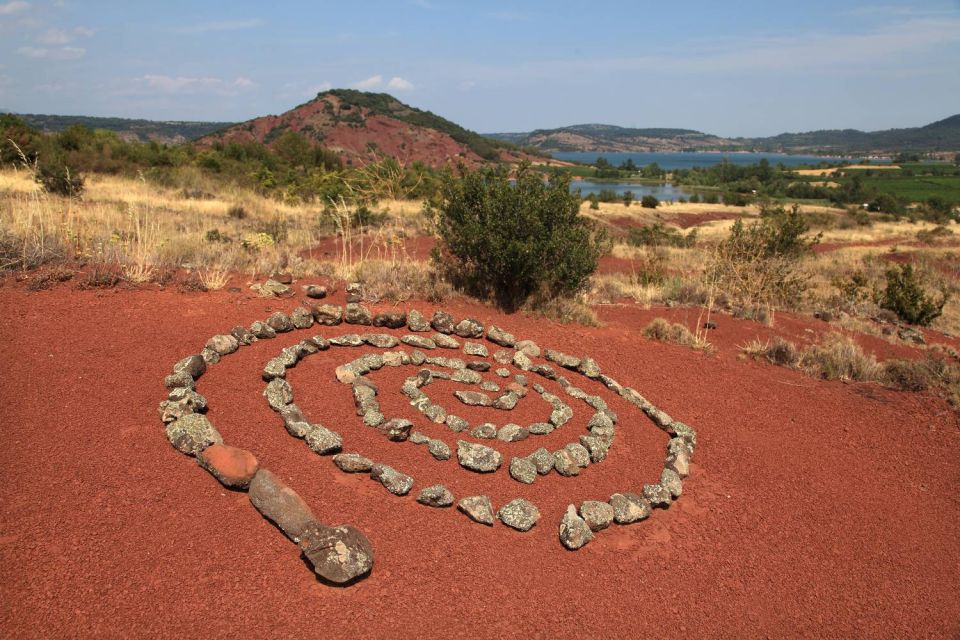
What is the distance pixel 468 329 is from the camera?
29.1ft

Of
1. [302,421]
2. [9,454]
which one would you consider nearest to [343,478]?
[302,421]

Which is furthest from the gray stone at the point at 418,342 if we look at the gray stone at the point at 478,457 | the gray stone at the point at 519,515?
the gray stone at the point at 519,515

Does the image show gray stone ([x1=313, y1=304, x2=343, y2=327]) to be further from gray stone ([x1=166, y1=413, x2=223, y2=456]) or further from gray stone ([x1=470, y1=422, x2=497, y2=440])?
gray stone ([x1=166, y1=413, x2=223, y2=456])

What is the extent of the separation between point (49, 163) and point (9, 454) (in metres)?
18.9

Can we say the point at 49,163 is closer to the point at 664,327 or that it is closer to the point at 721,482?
the point at 664,327

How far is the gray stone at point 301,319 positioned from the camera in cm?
805

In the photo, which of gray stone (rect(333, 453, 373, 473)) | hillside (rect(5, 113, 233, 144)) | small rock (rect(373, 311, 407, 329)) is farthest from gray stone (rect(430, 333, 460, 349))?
hillside (rect(5, 113, 233, 144))

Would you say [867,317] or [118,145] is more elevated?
[118,145]

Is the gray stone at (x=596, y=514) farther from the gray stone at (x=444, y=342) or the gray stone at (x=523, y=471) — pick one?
the gray stone at (x=444, y=342)

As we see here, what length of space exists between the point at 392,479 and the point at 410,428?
96 centimetres

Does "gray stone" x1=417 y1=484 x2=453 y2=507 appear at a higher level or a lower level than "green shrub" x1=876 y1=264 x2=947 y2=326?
lower

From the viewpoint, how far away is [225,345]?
697 cm

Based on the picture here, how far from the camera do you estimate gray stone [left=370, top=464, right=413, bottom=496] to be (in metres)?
5.09

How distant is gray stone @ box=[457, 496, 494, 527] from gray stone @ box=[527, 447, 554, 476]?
0.88 m
